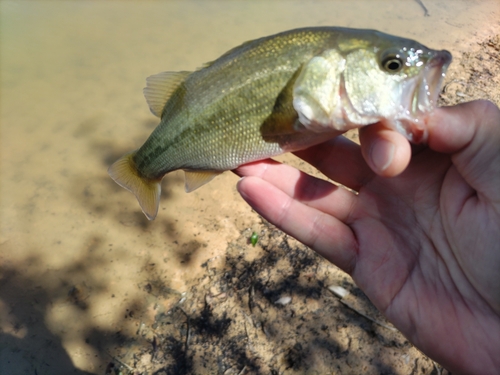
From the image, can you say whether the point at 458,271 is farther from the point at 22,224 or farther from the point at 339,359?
the point at 22,224

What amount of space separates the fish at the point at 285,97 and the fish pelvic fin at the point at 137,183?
25mm

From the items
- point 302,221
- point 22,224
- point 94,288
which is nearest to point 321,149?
point 302,221

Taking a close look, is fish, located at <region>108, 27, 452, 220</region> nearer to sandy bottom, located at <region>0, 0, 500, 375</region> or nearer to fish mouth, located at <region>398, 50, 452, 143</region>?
fish mouth, located at <region>398, 50, 452, 143</region>

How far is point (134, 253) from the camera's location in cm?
431

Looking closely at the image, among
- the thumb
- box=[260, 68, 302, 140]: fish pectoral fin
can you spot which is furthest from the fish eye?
box=[260, 68, 302, 140]: fish pectoral fin

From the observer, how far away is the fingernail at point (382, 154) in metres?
1.76

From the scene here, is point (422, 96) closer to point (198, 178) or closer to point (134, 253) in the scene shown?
point (198, 178)

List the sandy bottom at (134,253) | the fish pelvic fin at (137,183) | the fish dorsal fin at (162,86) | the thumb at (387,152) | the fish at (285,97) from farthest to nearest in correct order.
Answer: the sandy bottom at (134,253) < the fish pelvic fin at (137,183) < the fish dorsal fin at (162,86) < the fish at (285,97) < the thumb at (387,152)

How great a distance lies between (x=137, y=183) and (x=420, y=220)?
6.49 ft

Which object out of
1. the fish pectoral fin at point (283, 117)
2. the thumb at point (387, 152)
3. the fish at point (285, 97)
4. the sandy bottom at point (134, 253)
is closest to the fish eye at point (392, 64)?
the fish at point (285, 97)

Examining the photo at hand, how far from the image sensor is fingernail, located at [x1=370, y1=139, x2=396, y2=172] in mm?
1761

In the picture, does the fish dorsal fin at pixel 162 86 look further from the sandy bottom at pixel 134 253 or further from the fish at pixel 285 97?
the sandy bottom at pixel 134 253

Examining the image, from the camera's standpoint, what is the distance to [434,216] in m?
2.19

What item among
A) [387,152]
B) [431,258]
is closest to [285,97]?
[387,152]
